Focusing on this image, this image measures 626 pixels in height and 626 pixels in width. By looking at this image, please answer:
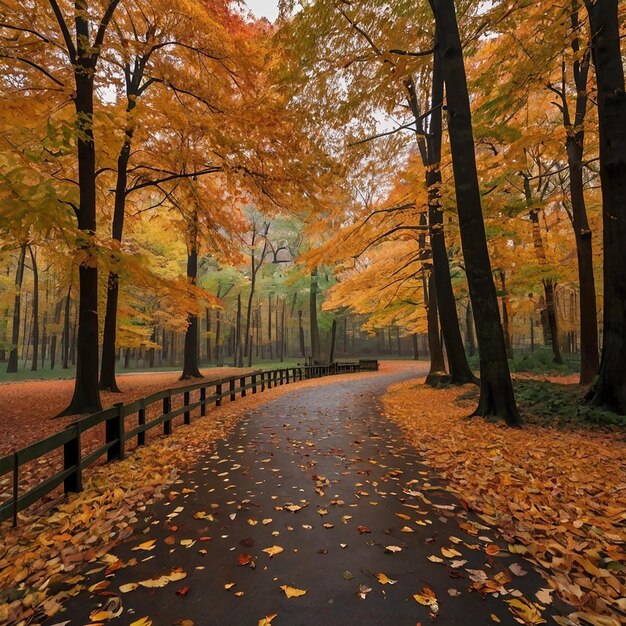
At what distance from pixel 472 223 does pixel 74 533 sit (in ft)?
27.7

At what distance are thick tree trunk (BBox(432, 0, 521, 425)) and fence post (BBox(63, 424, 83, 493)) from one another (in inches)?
291

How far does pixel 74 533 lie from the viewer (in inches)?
149

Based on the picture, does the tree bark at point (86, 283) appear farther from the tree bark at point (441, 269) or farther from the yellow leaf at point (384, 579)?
the tree bark at point (441, 269)

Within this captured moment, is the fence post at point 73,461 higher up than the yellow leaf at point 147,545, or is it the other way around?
the fence post at point 73,461

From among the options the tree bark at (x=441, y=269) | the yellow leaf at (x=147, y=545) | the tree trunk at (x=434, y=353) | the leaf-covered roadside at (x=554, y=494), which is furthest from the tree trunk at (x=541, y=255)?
the yellow leaf at (x=147, y=545)

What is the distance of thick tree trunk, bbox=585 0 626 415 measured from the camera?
6.82 metres

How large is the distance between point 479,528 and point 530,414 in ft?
17.7

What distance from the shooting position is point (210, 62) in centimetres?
1122

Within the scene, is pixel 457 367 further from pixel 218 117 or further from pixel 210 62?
pixel 210 62

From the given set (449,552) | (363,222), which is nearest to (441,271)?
(363,222)

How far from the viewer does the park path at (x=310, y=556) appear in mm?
2551

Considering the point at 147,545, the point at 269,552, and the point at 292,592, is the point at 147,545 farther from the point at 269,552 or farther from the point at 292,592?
the point at 292,592

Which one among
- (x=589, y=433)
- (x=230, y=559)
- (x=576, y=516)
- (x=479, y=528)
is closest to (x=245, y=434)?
(x=230, y=559)

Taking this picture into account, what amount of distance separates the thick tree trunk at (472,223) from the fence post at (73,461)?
291 inches
